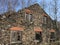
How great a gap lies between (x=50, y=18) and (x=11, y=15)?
968 centimetres

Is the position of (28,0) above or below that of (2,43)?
above

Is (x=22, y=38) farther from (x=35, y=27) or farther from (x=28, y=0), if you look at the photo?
(x=28, y=0)

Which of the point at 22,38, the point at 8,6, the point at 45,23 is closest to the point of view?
the point at 8,6

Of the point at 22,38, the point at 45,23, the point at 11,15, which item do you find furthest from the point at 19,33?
the point at 45,23

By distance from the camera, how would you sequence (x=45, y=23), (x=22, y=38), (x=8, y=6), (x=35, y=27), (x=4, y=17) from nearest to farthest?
(x=8, y=6)
(x=4, y=17)
(x=22, y=38)
(x=35, y=27)
(x=45, y=23)

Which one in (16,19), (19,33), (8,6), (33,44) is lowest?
(33,44)

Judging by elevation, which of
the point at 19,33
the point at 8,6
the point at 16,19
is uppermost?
the point at 8,6

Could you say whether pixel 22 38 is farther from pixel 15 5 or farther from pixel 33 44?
pixel 15 5

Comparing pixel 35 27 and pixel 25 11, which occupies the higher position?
pixel 25 11

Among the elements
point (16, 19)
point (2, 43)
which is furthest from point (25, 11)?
point (2, 43)

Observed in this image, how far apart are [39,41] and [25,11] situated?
17.0 ft

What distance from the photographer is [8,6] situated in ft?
67.7

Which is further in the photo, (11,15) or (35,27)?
(35,27)

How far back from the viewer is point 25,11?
25297 millimetres
